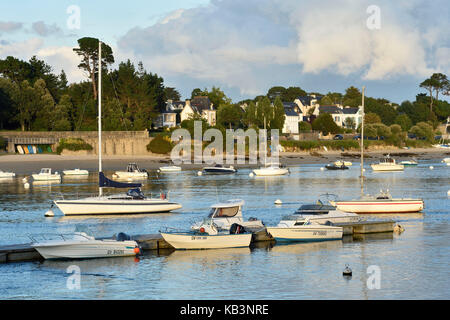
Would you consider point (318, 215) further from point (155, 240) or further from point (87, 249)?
point (87, 249)

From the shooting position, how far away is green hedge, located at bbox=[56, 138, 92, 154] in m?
112

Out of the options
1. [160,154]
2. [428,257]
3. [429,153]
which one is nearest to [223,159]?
[160,154]

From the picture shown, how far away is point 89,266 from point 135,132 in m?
91.1

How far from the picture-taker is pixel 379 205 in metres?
48.2

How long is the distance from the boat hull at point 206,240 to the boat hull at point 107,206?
1338 centimetres

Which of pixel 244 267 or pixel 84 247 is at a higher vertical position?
pixel 84 247

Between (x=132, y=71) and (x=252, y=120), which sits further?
(x=252, y=120)

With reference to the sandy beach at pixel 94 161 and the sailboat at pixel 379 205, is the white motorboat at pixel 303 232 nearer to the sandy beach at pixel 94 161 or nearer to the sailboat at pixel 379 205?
the sailboat at pixel 379 205

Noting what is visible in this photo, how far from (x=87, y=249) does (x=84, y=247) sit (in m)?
0.22

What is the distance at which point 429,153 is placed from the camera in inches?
6560

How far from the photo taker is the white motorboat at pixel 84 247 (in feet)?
103

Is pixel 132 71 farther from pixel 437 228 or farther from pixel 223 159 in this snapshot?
pixel 437 228

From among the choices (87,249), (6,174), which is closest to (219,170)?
(6,174)

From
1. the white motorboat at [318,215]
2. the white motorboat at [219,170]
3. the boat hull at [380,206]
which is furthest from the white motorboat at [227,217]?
the white motorboat at [219,170]
